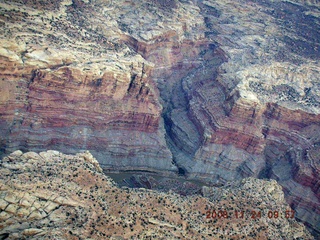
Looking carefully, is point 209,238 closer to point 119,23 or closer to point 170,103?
point 170,103

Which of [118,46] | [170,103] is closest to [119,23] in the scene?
[118,46]

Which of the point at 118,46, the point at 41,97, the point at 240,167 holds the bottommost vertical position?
the point at 240,167
